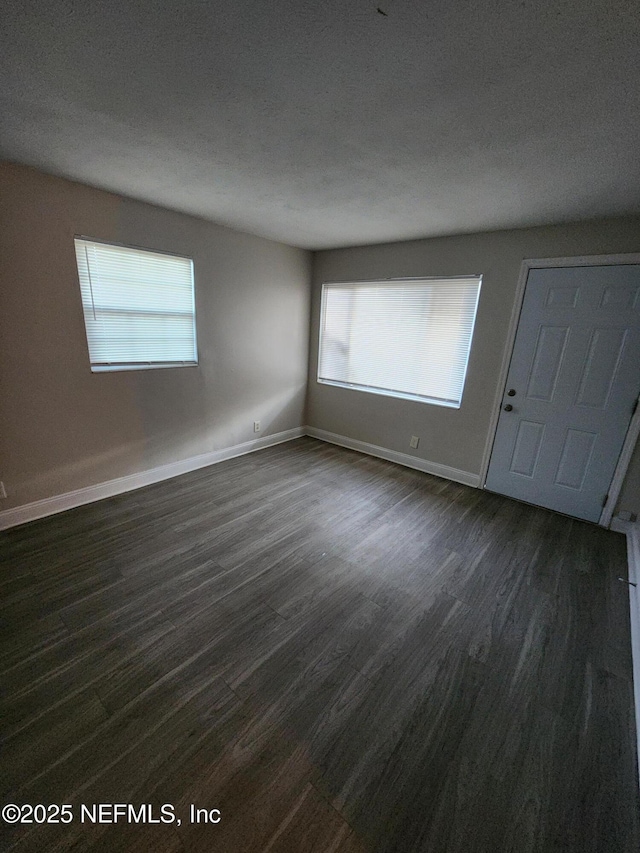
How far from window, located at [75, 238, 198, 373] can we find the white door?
3.16m

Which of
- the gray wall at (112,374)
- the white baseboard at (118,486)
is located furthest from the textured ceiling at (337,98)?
the white baseboard at (118,486)

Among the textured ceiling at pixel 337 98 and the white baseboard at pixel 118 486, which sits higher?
the textured ceiling at pixel 337 98

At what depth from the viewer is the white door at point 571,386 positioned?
259 cm

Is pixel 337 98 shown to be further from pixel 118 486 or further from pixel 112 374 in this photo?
pixel 118 486

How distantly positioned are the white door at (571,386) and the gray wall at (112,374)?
2.71m

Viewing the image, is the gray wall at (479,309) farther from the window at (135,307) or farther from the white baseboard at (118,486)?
the window at (135,307)

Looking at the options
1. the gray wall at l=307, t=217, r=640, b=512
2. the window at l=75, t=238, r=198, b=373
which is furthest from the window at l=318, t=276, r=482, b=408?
the window at l=75, t=238, r=198, b=373

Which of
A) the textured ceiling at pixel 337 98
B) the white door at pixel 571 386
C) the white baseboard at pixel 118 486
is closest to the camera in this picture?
the textured ceiling at pixel 337 98

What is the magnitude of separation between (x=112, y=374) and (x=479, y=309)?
133 inches

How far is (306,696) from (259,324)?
348cm

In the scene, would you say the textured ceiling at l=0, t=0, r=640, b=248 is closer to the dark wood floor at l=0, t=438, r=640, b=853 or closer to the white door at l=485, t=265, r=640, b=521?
the white door at l=485, t=265, r=640, b=521

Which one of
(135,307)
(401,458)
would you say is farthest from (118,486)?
(401,458)

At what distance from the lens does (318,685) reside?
4.87 feet

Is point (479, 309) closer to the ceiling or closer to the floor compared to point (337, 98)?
closer to the floor
